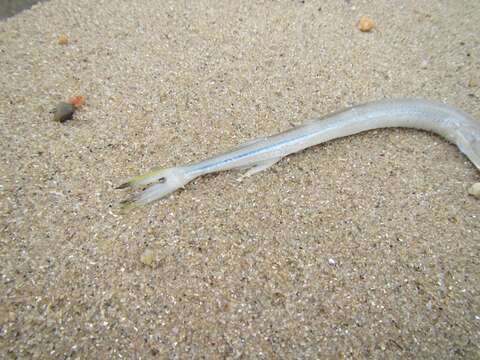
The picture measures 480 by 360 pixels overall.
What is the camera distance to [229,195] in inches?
92.3

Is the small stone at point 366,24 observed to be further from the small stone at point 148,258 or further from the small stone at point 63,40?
the small stone at point 148,258

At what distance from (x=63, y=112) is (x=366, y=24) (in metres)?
3.01

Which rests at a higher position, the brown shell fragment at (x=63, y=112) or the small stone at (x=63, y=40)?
the small stone at (x=63, y=40)

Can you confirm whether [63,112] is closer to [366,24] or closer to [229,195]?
[229,195]

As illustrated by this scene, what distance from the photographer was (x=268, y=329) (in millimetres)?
1811

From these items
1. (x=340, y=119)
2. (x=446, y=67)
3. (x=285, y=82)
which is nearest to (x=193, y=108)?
(x=285, y=82)

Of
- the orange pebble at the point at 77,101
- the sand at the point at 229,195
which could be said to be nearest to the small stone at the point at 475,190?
the sand at the point at 229,195

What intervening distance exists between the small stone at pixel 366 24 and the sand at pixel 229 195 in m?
0.10

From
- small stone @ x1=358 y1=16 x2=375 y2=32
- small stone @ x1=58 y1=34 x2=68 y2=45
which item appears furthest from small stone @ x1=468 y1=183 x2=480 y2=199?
small stone @ x1=58 y1=34 x2=68 y2=45

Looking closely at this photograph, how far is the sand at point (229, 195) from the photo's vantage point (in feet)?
5.95

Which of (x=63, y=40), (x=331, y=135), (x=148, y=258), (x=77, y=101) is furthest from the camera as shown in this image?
(x=63, y=40)

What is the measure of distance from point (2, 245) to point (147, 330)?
1.06 m

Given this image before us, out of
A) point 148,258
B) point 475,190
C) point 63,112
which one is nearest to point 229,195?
point 148,258

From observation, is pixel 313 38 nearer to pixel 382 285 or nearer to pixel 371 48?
pixel 371 48
